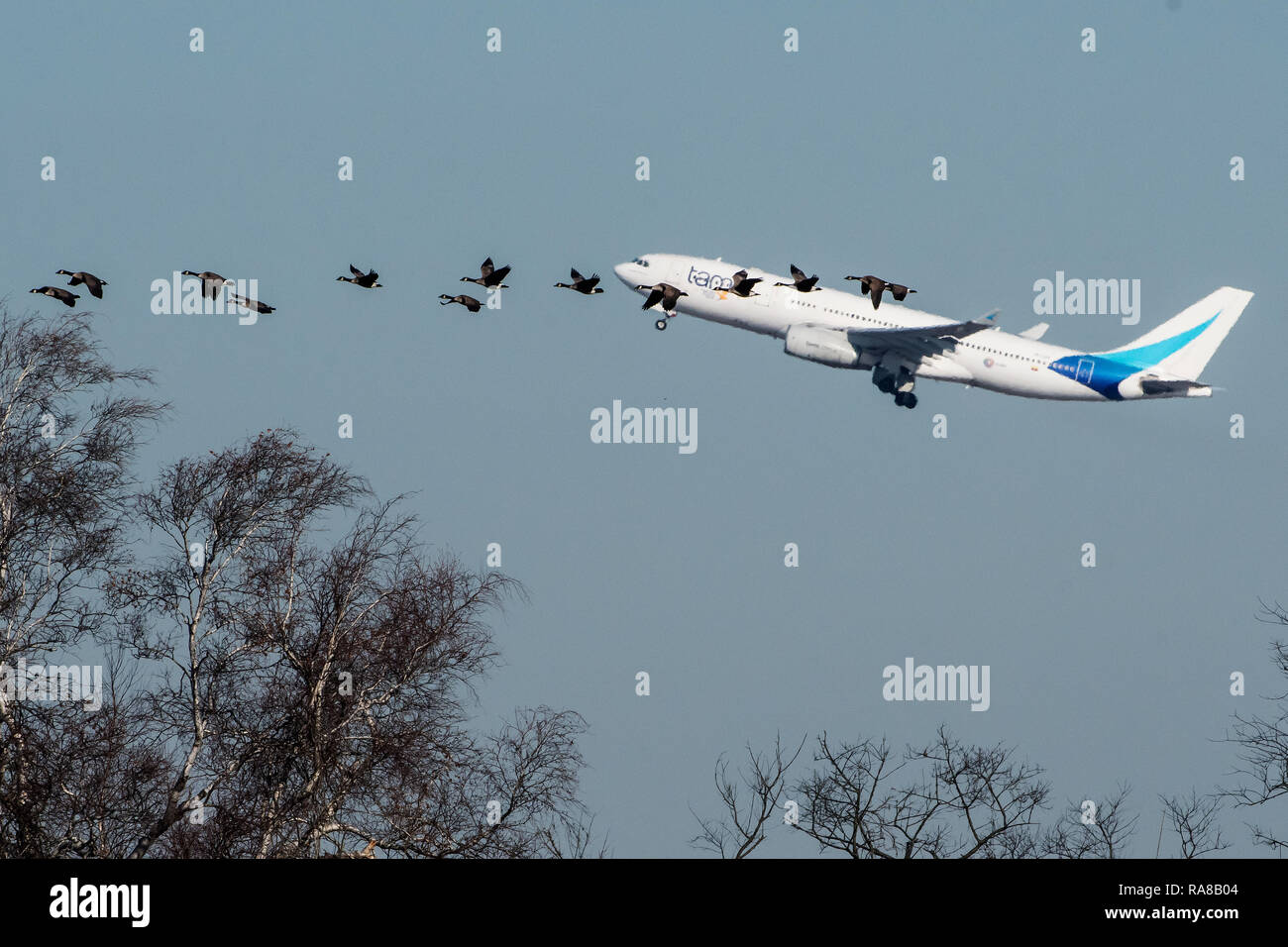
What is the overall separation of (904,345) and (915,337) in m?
0.71

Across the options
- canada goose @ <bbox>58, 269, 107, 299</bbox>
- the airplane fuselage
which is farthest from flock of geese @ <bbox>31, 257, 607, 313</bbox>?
the airplane fuselage

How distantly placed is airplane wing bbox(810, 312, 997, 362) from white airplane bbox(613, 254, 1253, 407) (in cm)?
5

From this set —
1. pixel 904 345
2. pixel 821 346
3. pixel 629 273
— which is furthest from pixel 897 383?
pixel 629 273

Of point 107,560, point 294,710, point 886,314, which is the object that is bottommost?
point 294,710

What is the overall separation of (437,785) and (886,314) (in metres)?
62.4

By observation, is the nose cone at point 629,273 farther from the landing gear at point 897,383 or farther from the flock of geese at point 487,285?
the flock of geese at point 487,285

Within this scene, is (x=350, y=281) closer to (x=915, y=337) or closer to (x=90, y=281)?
(x=90, y=281)

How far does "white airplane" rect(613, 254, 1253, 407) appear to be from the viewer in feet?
310
